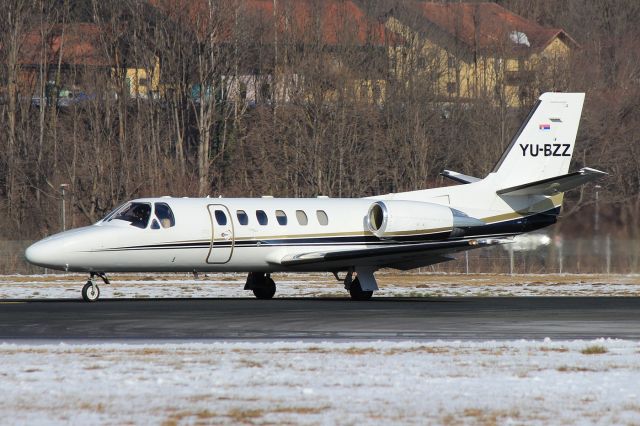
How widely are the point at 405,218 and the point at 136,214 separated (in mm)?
6783

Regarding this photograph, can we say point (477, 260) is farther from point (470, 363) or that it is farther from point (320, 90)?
point (470, 363)

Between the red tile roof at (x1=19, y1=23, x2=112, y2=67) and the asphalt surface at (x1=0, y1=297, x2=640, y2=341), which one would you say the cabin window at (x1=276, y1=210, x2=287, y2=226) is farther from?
the red tile roof at (x1=19, y1=23, x2=112, y2=67)

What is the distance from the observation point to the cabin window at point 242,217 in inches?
1171

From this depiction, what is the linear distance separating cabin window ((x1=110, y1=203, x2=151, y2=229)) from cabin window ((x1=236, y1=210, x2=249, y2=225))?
7.64 feet

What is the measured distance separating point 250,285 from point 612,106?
44888 millimetres

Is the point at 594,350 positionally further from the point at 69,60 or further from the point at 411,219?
the point at 69,60

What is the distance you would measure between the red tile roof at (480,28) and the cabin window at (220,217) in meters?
45.8

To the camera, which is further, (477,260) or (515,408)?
(477,260)

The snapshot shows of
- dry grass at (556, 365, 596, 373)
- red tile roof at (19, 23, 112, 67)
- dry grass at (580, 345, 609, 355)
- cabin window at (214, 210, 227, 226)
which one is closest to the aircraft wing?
cabin window at (214, 210, 227, 226)

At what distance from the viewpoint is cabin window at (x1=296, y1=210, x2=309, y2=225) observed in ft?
100

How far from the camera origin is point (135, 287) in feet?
118

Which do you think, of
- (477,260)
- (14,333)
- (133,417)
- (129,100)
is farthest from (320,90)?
(133,417)

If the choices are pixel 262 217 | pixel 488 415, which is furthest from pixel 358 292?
pixel 488 415

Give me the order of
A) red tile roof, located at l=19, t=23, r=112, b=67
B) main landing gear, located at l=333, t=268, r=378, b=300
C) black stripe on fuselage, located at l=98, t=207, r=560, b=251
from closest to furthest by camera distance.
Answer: black stripe on fuselage, located at l=98, t=207, r=560, b=251, main landing gear, located at l=333, t=268, r=378, b=300, red tile roof, located at l=19, t=23, r=112, b=67
